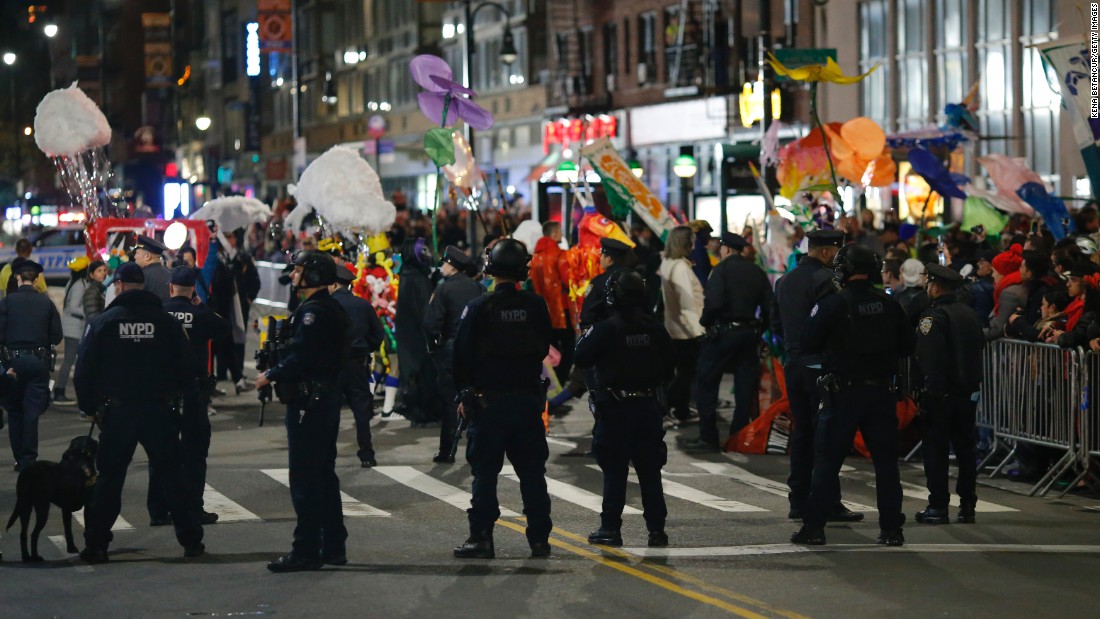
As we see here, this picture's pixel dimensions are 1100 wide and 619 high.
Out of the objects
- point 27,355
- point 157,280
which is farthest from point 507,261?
point 157,280

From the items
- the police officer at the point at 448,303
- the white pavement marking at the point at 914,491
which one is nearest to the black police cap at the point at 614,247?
the police officer at the point at 448,303

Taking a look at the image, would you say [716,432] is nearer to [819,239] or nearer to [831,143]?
[819,239]

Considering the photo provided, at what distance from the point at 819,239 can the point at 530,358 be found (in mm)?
2735

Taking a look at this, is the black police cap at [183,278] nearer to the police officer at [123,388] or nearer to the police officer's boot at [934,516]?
the police officer at [123,388]

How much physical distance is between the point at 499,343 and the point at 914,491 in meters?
4.91

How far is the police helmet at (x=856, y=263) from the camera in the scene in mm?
10969

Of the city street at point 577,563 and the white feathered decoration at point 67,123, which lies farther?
the white feathered decoration at point 67,123

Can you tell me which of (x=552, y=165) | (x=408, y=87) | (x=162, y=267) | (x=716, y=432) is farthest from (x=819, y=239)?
(x=408, y=87)

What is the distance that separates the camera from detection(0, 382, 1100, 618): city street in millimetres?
9273

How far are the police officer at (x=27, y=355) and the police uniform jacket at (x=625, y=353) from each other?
590 centimetres

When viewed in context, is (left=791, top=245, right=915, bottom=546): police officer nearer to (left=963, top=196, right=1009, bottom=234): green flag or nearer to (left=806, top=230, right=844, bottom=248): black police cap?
(left=806, top=230, right=844, bottom=248): black police cap

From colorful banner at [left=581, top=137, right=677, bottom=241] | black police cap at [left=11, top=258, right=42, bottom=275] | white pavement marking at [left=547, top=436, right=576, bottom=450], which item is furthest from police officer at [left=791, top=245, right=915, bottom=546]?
colorful banner at [left=581, top=137, right=677, bottom=241]

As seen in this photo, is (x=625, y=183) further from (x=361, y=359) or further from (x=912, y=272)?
(x=361, y=359)

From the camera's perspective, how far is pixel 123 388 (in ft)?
34.9
